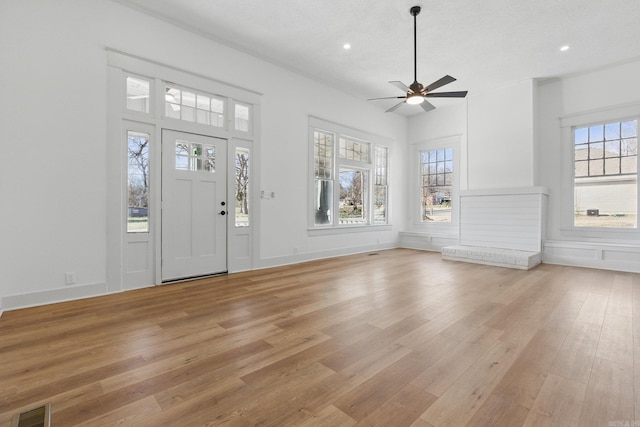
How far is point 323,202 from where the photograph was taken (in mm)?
Result: 6258

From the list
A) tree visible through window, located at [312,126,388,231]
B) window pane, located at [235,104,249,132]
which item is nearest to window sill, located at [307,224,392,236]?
tree visible through window, located at [312,126,388,231]

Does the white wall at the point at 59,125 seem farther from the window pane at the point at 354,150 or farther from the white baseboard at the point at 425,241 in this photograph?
the white baseboard at the point at 425,241

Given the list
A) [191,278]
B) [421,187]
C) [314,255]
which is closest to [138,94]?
[191,278]

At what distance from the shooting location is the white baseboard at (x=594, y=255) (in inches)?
189

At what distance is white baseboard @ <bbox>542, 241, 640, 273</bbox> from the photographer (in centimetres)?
479

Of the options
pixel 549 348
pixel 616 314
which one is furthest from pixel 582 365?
pixel 616 314

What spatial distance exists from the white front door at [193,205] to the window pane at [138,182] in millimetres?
212

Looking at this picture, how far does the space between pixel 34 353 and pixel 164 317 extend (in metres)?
0.90

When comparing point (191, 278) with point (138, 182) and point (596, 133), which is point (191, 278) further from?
point (596, 133)

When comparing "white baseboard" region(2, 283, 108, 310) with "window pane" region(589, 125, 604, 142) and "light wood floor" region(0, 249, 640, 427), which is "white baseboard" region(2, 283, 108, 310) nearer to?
"light wood floor" region(0, 249, 640, 427)

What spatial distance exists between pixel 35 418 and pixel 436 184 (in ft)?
25.6

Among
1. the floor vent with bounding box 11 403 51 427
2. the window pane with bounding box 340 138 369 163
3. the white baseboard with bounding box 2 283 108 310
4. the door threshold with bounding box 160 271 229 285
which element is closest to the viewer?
the floor vent with bounding box 11 403 51 427

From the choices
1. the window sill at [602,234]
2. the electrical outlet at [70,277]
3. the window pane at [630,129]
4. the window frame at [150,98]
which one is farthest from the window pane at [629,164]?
the electrical outlet at [70,277]

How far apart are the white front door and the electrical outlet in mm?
952
